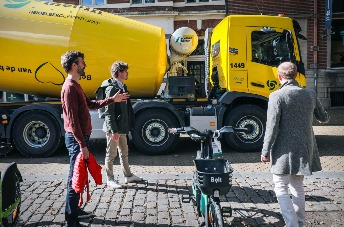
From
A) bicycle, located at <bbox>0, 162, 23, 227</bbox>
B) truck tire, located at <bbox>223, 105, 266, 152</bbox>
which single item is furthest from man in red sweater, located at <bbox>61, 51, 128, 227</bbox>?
truck tire, located at <bbox>223, 105, 266, 152</bbox>

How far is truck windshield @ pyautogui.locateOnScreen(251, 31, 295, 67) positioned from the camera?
8367mm

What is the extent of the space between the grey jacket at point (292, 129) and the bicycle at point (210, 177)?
398mm

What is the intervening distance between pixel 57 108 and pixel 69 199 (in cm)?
473

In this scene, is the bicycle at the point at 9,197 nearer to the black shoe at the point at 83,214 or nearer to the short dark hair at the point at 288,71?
the black shoe at the point at 83,214

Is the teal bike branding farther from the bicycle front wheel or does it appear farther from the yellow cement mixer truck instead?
the bicycle front wheel

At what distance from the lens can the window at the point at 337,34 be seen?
19.0 metres

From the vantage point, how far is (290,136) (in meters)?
3.62

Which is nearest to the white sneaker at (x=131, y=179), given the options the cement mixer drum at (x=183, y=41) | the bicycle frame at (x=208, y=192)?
the bicycle frame at (x=208, y=192)

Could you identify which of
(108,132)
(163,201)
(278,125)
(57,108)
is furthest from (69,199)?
(57,108)

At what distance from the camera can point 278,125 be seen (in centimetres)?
364

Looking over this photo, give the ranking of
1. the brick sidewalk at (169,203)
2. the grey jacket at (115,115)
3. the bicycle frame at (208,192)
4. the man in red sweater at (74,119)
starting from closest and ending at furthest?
the bicycle frame at (208,192) < the man in red sweater at (74,119) < the brick sidewalk at (169,203) < the grey jacket at (115,115)

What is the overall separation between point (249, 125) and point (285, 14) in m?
11.3

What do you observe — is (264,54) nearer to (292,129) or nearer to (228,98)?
(228,98)

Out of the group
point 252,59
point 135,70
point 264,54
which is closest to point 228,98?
point 252,59
